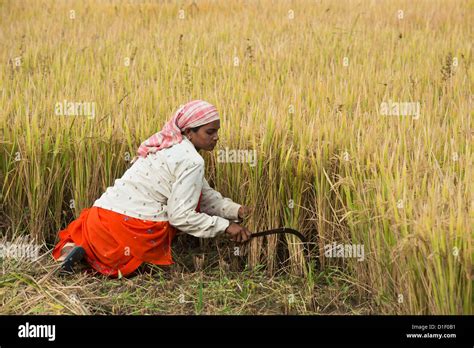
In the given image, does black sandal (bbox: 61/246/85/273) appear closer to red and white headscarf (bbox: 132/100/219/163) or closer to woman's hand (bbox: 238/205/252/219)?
red and white headscarf (bbox: 132/100/219/163)

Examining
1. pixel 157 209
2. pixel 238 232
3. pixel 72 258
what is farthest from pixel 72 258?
pixel 238 232

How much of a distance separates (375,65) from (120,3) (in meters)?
2.50

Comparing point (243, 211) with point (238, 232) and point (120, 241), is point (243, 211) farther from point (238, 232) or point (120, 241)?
point (120, 241)

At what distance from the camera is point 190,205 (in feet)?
9.32

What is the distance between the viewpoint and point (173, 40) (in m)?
5.23

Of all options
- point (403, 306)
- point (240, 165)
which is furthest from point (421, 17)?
point (403, 306)

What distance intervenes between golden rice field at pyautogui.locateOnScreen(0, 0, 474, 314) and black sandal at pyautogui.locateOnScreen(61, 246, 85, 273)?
130mm

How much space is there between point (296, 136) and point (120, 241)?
0.89 m

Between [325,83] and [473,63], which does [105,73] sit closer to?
[325,83]

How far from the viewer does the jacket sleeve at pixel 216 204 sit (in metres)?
3.04

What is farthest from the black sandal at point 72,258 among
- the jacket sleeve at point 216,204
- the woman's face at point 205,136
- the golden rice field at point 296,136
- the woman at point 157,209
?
the woman's face at point 205,136

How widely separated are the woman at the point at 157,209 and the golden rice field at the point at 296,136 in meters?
0.23

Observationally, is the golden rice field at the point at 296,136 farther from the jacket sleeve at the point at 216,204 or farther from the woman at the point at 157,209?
the woman at the point at 157,209

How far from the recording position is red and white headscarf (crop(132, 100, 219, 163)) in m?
2.89
